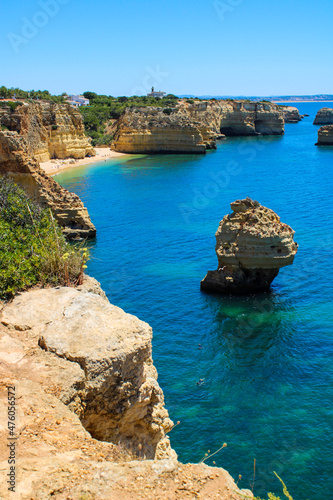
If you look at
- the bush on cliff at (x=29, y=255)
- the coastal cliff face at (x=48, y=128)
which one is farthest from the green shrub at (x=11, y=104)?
the bush on cliff at (x=29, y=255)

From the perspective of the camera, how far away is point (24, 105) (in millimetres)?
64562

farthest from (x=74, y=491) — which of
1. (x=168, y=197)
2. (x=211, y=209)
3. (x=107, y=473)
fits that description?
(x=168, y=197)

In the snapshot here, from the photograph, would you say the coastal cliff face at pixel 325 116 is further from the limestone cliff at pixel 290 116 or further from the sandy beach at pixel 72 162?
the sandy beach at pixel 72 162

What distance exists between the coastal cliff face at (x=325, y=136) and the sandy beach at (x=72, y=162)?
4665cm

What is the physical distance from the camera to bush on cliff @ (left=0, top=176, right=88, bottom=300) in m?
10.3

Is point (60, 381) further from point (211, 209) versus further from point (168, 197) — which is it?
point (168, 197)

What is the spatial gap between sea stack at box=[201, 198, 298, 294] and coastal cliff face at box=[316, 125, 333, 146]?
8482 centimetres

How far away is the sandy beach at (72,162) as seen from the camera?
6838 centimetres

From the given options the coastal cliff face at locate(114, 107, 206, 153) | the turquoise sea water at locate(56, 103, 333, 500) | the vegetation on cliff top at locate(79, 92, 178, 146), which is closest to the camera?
the turquoise sea water at locate(56, 103, 333, 500)

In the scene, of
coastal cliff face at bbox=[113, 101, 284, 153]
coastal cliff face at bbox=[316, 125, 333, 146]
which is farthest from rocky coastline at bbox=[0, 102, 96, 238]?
coastal cliff face at bbox=[316, 125, 333, 146]

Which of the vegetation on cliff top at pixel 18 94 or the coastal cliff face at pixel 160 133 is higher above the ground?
the vegetation on cliff top at pixel 18 94

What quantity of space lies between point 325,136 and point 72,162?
60275 millimetres

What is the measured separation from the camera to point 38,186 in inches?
1426

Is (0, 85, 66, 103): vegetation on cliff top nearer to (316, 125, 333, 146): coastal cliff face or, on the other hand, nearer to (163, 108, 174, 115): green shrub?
(163, 108, 174, 115): green shrub
